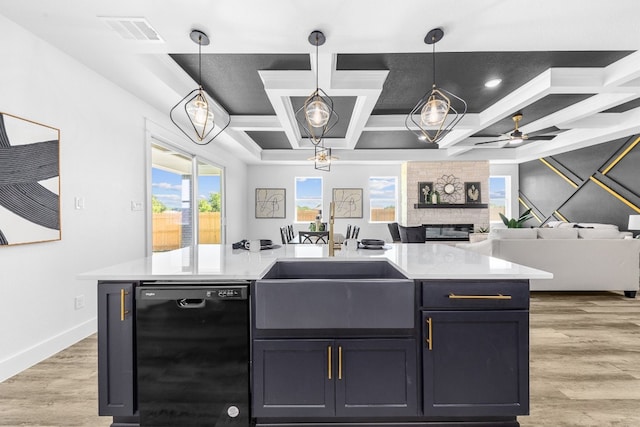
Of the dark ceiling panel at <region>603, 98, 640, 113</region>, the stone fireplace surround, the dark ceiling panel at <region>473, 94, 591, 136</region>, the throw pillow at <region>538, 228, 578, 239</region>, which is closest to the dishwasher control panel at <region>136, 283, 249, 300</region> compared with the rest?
the throw pillow at <region>538, 228, 578, 239</region>

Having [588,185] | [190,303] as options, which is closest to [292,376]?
[190,303]

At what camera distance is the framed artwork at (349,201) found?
8.80 m

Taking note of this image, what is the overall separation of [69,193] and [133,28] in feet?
5.02

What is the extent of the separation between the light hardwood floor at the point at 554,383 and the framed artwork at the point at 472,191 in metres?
4.95

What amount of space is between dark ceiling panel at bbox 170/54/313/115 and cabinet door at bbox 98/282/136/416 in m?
2.60

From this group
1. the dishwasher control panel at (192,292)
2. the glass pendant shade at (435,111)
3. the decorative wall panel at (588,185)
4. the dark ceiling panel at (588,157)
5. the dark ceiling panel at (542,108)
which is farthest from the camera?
the dark ceiling panel at (588,157)

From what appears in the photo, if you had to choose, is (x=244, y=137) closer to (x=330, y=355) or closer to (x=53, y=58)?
(x=53, y=58)

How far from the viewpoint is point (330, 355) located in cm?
159

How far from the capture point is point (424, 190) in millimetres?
7988

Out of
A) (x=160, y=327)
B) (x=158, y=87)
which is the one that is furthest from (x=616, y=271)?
(x=158, y=87)

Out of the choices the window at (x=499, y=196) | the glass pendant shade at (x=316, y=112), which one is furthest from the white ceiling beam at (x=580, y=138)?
the glass pendant shade at (x=316, y=112)

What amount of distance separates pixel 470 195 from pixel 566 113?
10.7 ft

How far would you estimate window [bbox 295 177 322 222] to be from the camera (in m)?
8.91

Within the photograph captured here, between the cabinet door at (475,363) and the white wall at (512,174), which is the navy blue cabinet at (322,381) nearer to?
the cabinet door at (475,363)
